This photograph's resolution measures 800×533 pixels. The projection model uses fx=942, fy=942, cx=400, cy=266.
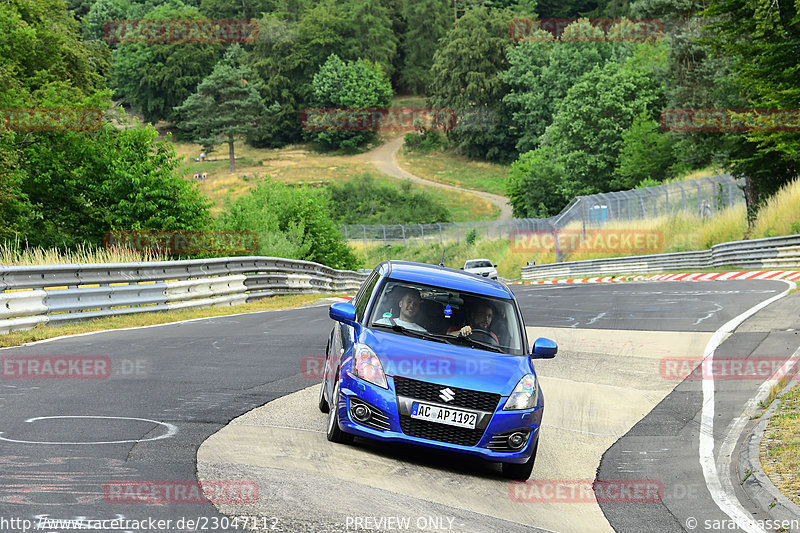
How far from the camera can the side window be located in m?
8.76

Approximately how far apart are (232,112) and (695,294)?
370ft

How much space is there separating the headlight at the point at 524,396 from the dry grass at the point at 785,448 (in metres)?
1.97

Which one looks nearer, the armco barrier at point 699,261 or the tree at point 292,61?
the armco barrier at point 699,261

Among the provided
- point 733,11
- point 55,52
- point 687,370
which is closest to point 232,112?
point 55,52

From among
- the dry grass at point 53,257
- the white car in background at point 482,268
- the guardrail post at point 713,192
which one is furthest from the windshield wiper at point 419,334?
the guardrail post at point 713,192

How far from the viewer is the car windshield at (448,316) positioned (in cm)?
841

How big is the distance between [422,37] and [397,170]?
45.7 metres

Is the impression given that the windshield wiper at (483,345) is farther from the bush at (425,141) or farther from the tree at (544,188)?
the bush at (425,141)

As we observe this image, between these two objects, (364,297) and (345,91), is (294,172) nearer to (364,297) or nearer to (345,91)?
(345,91)

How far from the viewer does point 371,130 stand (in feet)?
457

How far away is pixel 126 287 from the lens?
18.3 m
